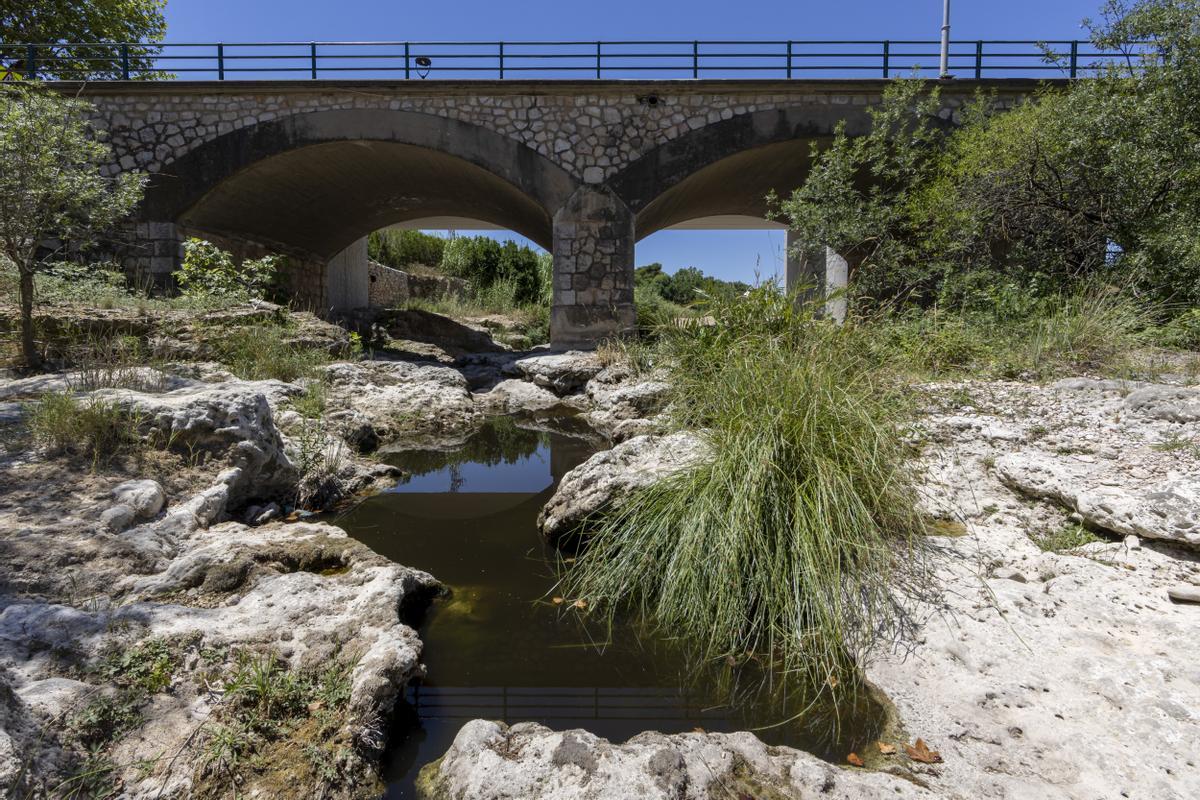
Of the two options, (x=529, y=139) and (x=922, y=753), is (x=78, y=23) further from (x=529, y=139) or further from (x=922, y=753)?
(x=922, y=753)

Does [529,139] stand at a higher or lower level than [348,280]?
→ higher

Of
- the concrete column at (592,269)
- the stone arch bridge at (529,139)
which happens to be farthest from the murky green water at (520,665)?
the stone arch bridge at (529,139)

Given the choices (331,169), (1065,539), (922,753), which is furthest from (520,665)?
(331,169)

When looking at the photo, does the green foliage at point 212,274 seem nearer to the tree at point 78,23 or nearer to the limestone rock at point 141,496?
the limestone rock at point 141,496

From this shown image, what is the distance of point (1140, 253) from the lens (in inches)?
233

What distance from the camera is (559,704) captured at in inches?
79.6

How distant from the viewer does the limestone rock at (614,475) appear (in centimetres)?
304

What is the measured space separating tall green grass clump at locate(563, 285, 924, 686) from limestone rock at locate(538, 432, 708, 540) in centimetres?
13

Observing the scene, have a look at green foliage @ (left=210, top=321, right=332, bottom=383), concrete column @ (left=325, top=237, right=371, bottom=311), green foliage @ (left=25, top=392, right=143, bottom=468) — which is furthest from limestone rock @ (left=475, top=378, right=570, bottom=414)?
concrete column @ (left=325, top=237, right=371, bottom=311)

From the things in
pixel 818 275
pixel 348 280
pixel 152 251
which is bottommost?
pixel 818 275

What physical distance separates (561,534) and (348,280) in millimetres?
13339

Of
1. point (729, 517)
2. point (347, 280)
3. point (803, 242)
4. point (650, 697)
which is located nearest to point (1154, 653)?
point (729, 517)

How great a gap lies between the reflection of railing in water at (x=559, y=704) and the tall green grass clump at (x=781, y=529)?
269mm

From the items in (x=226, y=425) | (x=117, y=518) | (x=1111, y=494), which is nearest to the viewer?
(x=1111, y=494)
